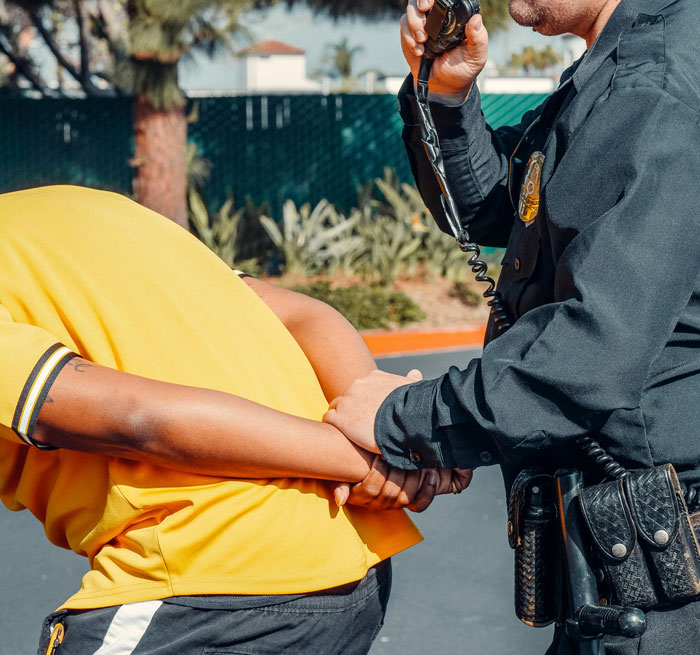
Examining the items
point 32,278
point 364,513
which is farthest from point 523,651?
point 32,278

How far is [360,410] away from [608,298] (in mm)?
460

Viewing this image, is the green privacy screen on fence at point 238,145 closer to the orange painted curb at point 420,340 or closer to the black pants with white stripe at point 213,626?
the orange painted curb at point 420,340

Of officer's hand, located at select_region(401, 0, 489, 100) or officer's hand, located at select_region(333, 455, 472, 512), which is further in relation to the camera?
officer's hand, located at select_region(401, 0, 489, 100)

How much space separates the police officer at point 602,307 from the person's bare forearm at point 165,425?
7.0 inches

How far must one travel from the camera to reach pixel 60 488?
1.60 meters

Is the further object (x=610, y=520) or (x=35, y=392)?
(x=610, y=520)

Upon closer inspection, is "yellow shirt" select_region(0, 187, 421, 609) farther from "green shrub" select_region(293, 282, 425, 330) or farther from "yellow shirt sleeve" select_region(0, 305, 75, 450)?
"green shrub" select_region(293, 282, 425, 330)

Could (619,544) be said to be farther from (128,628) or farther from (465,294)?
(465,294)

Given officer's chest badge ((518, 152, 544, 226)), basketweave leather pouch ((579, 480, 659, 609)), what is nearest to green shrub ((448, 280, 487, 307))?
officer's chest badge ((518, 152, 544, 226))

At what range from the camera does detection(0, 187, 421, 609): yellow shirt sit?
4.92 feet

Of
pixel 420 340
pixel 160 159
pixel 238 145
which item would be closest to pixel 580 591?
pixel 420 340

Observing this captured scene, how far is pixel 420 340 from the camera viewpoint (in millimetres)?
9711

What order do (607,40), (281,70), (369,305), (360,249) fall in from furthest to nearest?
(281,70) < (360,249) < (369,305) < (607,40)

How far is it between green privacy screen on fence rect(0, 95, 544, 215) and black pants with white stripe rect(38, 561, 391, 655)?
12218 mm
